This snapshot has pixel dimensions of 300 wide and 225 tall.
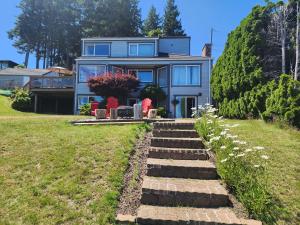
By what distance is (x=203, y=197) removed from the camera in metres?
5.11

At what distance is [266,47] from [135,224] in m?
13.0

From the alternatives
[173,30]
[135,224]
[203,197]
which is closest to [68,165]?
[135,224]

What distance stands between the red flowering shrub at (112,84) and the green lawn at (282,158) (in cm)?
1451

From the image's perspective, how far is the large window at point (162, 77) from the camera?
86.3 feet

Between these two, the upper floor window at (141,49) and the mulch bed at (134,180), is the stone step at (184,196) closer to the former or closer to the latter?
the mulch bed at (134,180)

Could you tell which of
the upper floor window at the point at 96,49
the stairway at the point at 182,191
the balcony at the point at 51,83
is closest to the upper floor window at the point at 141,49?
the upper floor window at the point at 96,49

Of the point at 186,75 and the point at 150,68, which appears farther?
the point at 150,68

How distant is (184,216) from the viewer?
15.2 ft

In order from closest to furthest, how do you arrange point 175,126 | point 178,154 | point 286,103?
point 178,154
point 175,126
point 286,103

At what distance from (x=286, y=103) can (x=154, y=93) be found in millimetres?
15630

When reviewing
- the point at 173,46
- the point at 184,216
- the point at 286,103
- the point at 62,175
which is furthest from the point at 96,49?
the point at 184,216

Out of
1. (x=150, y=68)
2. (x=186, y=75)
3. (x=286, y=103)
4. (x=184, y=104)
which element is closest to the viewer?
(x=286, y=103)

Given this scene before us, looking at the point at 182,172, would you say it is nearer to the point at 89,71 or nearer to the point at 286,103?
the point at 286,103

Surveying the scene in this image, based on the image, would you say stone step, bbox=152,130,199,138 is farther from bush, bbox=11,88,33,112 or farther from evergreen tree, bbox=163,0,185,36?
evergreen tree, bbox=163,0,185,36
